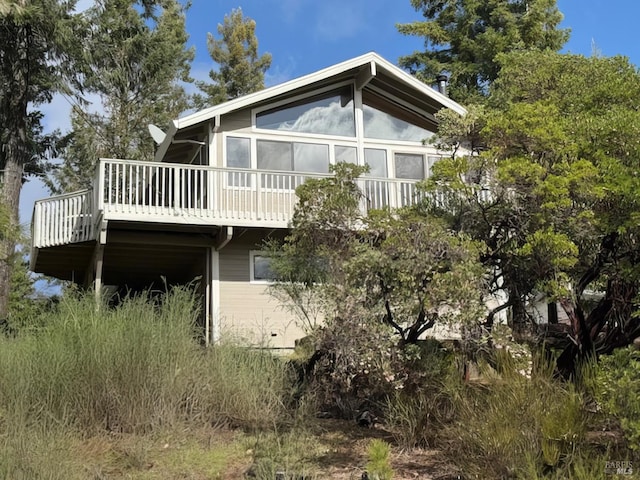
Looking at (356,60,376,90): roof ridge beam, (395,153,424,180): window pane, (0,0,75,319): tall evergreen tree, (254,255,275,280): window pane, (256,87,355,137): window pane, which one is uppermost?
(0,0,75,319): tall evergreen tree

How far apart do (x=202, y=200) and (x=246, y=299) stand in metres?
2.32

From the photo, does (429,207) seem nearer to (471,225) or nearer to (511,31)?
(471,225)

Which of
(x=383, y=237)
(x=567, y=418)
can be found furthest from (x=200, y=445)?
(x=567, y=418)

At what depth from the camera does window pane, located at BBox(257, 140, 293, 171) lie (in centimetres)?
1402

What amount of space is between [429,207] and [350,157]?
7721 mm

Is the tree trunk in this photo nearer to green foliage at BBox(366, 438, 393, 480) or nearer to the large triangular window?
the large triangular window

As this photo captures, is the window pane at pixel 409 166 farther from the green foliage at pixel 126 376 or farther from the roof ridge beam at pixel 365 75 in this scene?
the green foliage at pixel 126 376

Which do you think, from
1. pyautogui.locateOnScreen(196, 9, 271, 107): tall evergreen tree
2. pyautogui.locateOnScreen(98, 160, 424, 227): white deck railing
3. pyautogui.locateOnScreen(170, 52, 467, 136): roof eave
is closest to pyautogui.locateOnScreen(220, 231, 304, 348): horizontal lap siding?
pyautogui.locateOnScreen(98, 160, 424, 227): white deck railing

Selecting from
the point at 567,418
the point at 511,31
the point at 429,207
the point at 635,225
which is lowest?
the point at 567,418

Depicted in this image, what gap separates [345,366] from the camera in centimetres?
613

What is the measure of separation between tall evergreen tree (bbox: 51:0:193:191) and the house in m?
8.78

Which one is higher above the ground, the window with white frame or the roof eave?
the roof eave

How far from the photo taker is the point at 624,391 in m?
4.15

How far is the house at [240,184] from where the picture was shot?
40.8 ft
